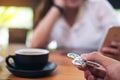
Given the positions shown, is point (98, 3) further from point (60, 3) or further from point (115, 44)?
point (115, 44)

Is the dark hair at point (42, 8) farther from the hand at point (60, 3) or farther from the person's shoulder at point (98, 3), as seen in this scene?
the person's shoulder at point (98, 3)

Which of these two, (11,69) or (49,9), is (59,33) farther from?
(11,69)

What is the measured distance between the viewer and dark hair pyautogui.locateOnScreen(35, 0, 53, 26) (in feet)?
7.22

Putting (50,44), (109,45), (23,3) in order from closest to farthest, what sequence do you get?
(109,45) < (50,44) < (23,3)

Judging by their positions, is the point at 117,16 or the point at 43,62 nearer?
the point at 43,62

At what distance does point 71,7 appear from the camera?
7.23ft

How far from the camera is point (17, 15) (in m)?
2.36

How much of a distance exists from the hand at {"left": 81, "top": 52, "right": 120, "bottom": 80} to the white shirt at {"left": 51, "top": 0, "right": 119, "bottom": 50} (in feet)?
3.88

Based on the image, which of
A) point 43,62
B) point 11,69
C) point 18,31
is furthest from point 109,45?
point 18,31

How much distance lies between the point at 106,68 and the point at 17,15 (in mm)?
1614

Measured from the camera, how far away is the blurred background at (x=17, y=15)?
2307 millimetres

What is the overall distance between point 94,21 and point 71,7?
0.72ft

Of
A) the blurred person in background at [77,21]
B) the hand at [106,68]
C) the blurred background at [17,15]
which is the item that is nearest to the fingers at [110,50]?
the hand at [106,68]

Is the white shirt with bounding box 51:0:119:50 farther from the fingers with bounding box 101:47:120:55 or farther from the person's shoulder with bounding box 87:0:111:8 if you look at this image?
the fingers with bounding box 101:47:120:55
